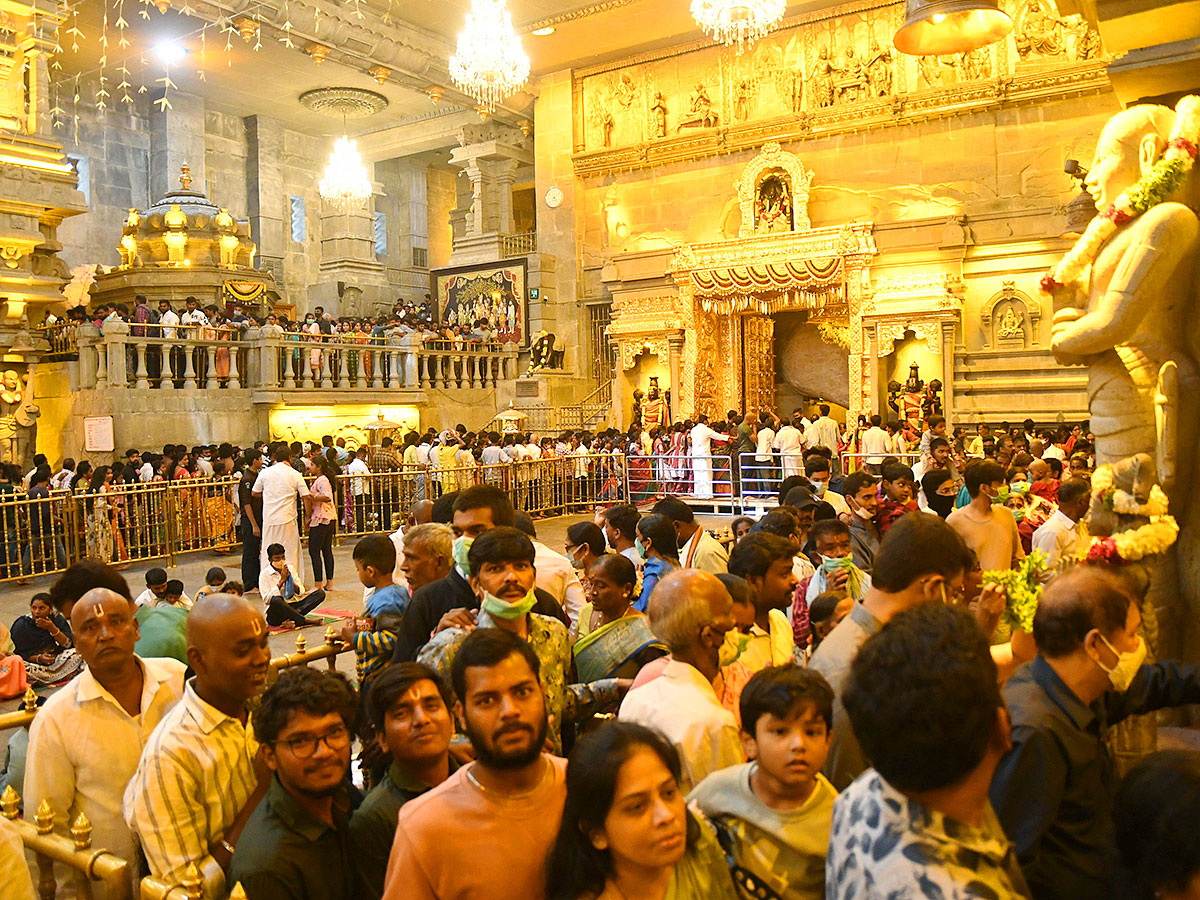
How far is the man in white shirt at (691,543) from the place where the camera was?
4.98m

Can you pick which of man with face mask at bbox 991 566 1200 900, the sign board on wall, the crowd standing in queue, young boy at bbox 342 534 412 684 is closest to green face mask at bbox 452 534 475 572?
the crowd standing in queue

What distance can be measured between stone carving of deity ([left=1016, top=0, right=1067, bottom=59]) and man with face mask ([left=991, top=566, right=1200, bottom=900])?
19922mm

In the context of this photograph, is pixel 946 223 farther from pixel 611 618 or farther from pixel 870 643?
pixel 870 643

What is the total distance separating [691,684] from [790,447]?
12.6 metres

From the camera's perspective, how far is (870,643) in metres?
1.61

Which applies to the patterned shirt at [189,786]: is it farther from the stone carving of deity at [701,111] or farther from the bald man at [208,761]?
the stone carving of deity at [701,111]

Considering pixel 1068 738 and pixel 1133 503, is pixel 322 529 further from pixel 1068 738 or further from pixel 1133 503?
pixel 1068 738

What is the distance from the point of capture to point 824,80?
2133cm

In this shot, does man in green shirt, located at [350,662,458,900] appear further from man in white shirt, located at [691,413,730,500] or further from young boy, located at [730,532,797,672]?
man in white shirt, located at [691,413,730,500]

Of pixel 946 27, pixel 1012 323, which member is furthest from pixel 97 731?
pixel 1012 323

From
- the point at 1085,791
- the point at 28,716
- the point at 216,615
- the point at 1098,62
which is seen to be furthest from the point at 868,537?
the point at 1098,62

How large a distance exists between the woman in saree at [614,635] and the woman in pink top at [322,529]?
677cm

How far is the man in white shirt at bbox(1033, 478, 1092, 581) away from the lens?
4.99 m

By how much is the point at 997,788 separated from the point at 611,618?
1801mm
